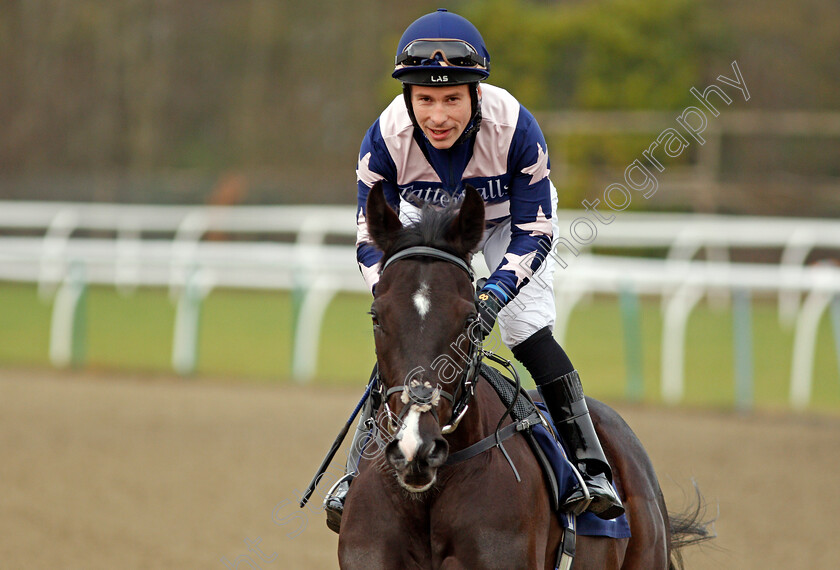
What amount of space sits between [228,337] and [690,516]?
35.2ft

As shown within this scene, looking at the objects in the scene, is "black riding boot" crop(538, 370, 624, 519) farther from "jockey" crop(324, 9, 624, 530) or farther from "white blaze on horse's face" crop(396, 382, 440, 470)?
"white blaze on horse's face" crop(396, 382, 440, 470)

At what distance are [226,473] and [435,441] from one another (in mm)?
6007

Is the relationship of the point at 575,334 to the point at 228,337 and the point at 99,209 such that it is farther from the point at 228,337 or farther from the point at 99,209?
the point at 99,209

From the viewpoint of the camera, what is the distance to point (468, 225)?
3.15 metres

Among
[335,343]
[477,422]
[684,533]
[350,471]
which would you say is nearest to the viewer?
[477,422]

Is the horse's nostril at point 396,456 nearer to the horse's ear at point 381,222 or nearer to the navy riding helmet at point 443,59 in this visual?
the horse's ear at point 381,222

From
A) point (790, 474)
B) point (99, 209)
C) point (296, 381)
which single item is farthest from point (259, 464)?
point (99, 209)

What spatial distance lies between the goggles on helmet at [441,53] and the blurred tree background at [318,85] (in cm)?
1628

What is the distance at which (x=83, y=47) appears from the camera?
2411cm

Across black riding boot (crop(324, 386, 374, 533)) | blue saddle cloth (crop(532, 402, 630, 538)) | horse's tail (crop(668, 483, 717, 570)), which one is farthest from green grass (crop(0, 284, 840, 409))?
black riding boot (crop(324, 386, 374, 533))

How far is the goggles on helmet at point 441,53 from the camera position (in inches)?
132

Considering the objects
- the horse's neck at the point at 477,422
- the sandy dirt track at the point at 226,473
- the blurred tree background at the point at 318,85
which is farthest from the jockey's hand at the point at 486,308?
the blurred tree background at the point at 318,85

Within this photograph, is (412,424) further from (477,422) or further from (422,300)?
(477,422)

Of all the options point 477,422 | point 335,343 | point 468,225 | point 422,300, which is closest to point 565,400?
point 477,422
